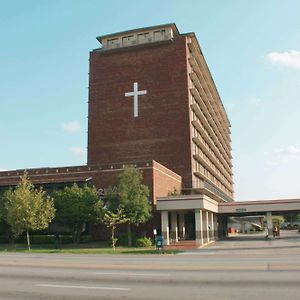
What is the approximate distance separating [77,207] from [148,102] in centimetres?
2456

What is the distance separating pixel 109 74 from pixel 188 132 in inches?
638

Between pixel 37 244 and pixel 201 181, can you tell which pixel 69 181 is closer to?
pixel 37 244

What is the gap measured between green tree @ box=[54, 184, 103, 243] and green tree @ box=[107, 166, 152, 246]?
5.89 ft

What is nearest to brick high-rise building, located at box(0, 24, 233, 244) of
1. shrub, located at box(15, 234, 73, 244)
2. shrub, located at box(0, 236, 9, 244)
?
shrub, located at box(0, 236, 9, 244)

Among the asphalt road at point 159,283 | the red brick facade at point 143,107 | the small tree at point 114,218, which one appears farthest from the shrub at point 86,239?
the asphalt road at point 159,283

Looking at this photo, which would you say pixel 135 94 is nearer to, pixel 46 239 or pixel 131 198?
pixel 131 198

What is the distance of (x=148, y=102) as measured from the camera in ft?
221

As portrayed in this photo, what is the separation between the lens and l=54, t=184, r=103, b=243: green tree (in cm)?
4831

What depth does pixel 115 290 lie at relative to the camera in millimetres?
13305

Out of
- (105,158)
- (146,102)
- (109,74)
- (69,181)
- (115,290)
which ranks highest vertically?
(109,74)

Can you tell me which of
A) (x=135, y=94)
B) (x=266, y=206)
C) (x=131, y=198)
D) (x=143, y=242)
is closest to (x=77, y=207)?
(x=131, y=198)

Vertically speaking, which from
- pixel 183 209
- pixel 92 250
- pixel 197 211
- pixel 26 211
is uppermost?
pixel 183 209

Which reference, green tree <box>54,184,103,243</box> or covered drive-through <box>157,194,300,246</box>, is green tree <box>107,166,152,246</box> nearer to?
green tree <box>54,184,103,243</box>

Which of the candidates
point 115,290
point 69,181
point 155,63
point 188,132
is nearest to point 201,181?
point 188,132
